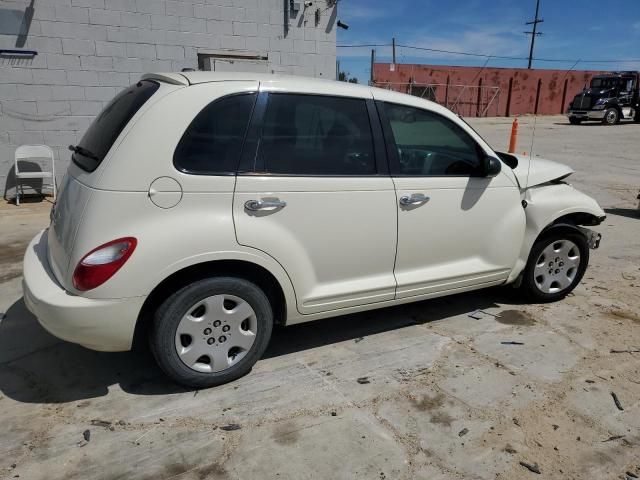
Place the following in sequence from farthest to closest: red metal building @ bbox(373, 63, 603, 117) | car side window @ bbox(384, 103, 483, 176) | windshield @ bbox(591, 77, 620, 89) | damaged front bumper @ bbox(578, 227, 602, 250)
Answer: red metal building @ bbox(373, 63, 603, 117) → windshield @ bbox(591, 77, 620, 89) → damaged front bumper @ bbox(578, 227, 602, 250) → car side window @ bbox(384, 103, 483, 176)

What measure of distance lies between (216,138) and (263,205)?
0.47 metres

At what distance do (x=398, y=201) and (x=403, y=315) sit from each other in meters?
1.20

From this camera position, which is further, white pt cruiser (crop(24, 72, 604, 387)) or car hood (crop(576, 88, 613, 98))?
car hood (crop(576, 88, 613, 98))

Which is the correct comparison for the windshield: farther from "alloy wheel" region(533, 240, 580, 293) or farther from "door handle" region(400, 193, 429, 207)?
"door handle" region(400, 193, 429, 207)

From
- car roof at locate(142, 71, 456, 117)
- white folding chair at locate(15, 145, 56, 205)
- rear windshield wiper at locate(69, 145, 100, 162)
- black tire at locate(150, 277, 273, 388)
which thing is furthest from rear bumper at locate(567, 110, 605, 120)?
rear windshield wiper at locate(69, 145, 100, 162)

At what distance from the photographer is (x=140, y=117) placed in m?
2.85

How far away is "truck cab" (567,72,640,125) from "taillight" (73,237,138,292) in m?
30.1

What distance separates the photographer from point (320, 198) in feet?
10.5

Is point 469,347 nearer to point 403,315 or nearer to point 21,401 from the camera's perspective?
point 403,315

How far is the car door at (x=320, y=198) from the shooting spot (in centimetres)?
305

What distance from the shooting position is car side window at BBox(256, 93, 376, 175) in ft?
10.2

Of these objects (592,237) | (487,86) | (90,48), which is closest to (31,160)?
(90,48)

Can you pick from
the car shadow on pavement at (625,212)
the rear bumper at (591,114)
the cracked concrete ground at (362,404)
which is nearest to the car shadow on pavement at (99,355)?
the cracked concrete ground at (362,404)

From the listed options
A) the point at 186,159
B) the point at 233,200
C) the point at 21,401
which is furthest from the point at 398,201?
the point at 21,401
